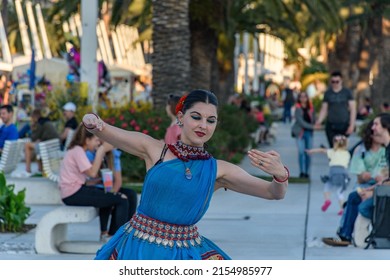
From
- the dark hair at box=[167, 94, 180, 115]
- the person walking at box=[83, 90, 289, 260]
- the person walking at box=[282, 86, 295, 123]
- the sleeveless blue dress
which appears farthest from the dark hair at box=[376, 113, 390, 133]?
the person walking at box=[282, 86, 295, 123]

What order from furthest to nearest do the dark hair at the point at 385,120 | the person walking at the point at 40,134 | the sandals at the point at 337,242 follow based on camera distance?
the person walking at the point at 40,134, the sandals at the point at 337,242, the dark hair at the point at 385,120

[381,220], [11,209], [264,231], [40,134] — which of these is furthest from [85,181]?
[40,134]

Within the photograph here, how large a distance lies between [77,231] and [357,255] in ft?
11.2

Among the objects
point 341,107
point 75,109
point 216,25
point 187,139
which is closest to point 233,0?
point 216,25

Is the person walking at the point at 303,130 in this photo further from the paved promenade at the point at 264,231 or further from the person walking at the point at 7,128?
the person walking at the point at 7,128

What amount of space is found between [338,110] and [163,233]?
11298 millimetres

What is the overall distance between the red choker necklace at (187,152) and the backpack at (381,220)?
5169 mm

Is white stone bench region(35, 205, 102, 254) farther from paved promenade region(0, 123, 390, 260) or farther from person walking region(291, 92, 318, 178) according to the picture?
person walking region(291, 92, 318, 178)

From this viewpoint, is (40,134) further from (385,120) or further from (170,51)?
(385,120)

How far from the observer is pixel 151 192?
18.4ft

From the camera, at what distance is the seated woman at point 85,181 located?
10922 millimetres

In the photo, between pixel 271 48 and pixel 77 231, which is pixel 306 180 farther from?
pixel 271 48

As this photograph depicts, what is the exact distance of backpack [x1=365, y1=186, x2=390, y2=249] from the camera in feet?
34.7

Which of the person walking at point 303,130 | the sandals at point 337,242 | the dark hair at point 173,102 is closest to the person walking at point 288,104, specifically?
the person walking at point 303,130
